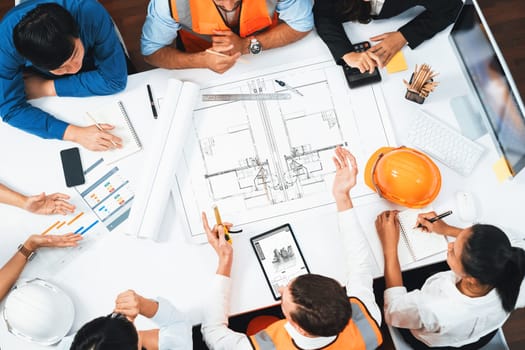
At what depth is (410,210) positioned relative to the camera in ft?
5.20

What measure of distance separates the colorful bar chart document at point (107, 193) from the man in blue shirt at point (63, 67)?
0.09 meters

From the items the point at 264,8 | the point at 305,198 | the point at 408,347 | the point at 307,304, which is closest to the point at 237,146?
the point at 305,198

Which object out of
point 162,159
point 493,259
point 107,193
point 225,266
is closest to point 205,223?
point 225,266

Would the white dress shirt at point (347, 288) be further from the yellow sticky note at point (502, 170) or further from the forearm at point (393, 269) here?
the yellow sticky note at point (502, 170)

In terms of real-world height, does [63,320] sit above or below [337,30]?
below

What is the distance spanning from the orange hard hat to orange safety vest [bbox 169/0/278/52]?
27.9 inches

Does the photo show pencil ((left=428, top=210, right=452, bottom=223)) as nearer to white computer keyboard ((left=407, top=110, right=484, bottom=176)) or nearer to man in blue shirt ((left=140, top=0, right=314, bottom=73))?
white computer keyboard ((left=407, top=110, right=484, bottom=176))

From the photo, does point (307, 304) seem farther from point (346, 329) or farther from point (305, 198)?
point (305, 198)

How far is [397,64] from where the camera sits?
1.69 metres

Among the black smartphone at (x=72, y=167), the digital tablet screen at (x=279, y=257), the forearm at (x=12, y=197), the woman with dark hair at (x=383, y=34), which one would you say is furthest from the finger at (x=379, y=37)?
the forearm at (x=12, y=197)

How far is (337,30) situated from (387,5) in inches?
8.2

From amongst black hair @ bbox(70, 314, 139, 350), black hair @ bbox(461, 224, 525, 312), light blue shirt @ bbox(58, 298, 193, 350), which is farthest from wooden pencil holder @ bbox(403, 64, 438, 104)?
black hair @ bbox(70, 314, 139, 350)

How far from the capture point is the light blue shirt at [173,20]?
1661 mm

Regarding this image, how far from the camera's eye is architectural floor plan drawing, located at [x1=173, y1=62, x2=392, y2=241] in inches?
63.4
